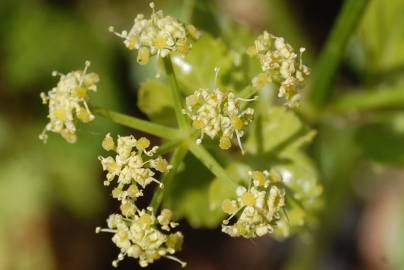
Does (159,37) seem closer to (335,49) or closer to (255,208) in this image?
(255,208)

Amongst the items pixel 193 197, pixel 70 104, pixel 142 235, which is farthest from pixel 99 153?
pixel 142 235

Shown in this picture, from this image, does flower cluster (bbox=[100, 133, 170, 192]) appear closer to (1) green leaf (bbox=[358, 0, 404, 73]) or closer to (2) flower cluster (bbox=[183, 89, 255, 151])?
(2) flower cluster (bbox=[183, 89, 255, 151])

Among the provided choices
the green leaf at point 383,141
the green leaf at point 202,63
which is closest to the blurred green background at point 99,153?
the green leaf at point 383,141

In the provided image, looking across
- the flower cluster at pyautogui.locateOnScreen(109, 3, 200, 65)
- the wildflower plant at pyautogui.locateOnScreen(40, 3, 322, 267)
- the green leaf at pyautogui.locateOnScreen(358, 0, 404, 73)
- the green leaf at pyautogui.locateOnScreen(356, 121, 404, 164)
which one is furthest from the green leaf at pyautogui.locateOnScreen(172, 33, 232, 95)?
the green leaf at pyautogui.locateOnScreen(358, 0, 404, 73)

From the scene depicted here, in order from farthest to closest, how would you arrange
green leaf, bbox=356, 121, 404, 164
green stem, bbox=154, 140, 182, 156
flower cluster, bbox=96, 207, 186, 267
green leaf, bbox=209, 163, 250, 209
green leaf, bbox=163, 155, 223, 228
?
green leaf, bbox=356, 121, 404, 164
green leaf, bbox=163, 155, 223, 228
green leaf, bbox=209, 163, 250, 209
green stem, bbox=154, 140, 182, 156
flower cluster, bbox=96, 207, 186, 267

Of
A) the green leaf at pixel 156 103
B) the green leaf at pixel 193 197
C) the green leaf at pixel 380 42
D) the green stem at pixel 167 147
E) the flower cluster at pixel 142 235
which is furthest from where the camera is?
the green leaf at pixel 380 42

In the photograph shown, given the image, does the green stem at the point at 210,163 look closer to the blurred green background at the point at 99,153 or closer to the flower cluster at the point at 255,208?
the flower cluster at the point at 255,208

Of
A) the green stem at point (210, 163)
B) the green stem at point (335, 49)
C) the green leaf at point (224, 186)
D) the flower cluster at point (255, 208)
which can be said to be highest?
the green stem at point (335, 49)
